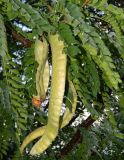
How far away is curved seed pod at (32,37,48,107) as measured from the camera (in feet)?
2.28

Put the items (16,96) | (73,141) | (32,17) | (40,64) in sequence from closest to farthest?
(32,17), (40,64), (16,96), (73,141)

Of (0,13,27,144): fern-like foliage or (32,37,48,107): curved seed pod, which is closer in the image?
(32,37,48,107): curved seed pod

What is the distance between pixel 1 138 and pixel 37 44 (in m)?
1.15

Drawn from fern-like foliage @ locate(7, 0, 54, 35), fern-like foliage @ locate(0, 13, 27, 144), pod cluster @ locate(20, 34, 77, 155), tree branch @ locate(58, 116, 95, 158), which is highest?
fern-like foliage @ locate(7, 0, 54, 35)

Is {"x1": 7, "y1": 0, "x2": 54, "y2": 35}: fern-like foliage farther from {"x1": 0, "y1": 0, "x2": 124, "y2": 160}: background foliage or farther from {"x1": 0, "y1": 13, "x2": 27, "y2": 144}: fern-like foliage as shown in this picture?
{"x1": 0, "y1": 13, "x2": 27, "y2": 144}: fern-like foliage

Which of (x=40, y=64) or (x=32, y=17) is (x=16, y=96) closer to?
(x=40, y=64)

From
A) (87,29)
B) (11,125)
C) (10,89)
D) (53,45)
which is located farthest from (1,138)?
(87,29)

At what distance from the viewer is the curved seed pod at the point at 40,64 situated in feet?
2.28

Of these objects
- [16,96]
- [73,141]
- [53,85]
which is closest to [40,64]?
[53,85]

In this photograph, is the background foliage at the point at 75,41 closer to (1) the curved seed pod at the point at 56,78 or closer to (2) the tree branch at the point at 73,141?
(1) the curved seed pod at the point at 56,78

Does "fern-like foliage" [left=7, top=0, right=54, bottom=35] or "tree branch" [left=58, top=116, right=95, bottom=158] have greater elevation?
"fern-like foliage" [left=7, top=0, right=54, bottom=35]

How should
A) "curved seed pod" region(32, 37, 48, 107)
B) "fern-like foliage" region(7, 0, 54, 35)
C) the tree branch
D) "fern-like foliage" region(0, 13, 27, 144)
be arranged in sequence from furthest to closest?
the tree branch < "fern-like foliage" region(0, 13, 27, 144) < "curved seed pod" region(32, 37, 48, 107) < "fern-like foliage" region(7, 0, 54, 35)

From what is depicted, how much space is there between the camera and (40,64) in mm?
704

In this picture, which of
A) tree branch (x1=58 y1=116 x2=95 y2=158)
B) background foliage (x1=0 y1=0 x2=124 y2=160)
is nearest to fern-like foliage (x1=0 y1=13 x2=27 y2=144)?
background foliage (x1=0 y1=0 x2=124 y2=160)
